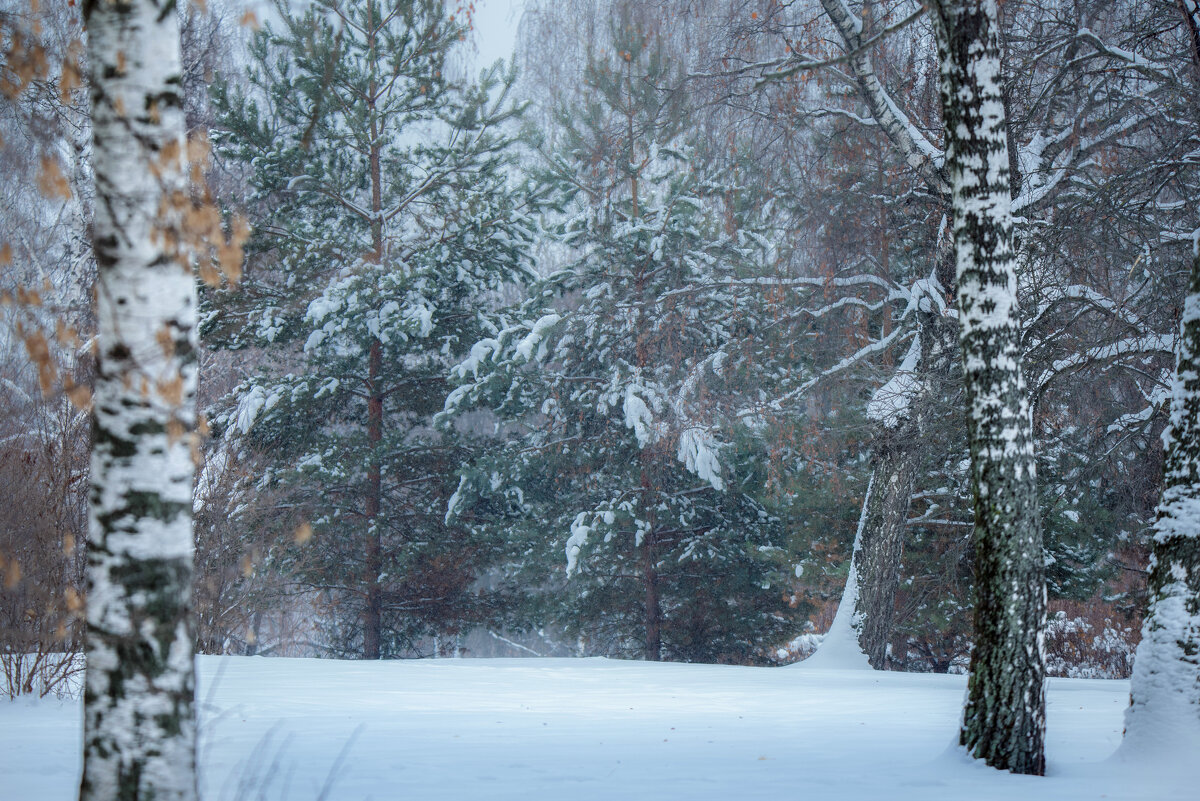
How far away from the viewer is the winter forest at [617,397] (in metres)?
2.58

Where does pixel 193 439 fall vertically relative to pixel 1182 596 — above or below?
→ above

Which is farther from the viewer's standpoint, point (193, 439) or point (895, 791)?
point (895, 791)

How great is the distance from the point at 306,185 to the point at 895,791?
12605 mm

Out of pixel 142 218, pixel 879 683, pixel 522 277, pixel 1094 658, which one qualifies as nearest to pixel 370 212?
pixel 522 277

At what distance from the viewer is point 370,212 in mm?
14672

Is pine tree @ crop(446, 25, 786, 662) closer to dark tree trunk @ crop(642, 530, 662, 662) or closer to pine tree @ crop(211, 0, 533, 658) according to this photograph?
dark tree trunk @ crop(642, 530, 662, 662)

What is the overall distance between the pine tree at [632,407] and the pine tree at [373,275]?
1062 mm

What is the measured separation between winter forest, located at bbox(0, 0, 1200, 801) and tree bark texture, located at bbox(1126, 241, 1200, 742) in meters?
0.02

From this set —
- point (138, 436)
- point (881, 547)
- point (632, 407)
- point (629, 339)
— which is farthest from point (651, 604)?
point (138, 436)

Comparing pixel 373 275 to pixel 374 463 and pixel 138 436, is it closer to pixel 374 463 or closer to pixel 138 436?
pixel 374 463

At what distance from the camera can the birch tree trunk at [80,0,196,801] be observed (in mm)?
2412

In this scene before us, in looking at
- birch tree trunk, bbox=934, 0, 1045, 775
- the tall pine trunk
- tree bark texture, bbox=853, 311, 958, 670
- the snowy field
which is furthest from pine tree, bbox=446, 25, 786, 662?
birch tree trunk, bbox=934, 0, 1045, 775

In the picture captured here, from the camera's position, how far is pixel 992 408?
14.2ft

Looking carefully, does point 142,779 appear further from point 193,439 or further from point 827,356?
point 827,356
